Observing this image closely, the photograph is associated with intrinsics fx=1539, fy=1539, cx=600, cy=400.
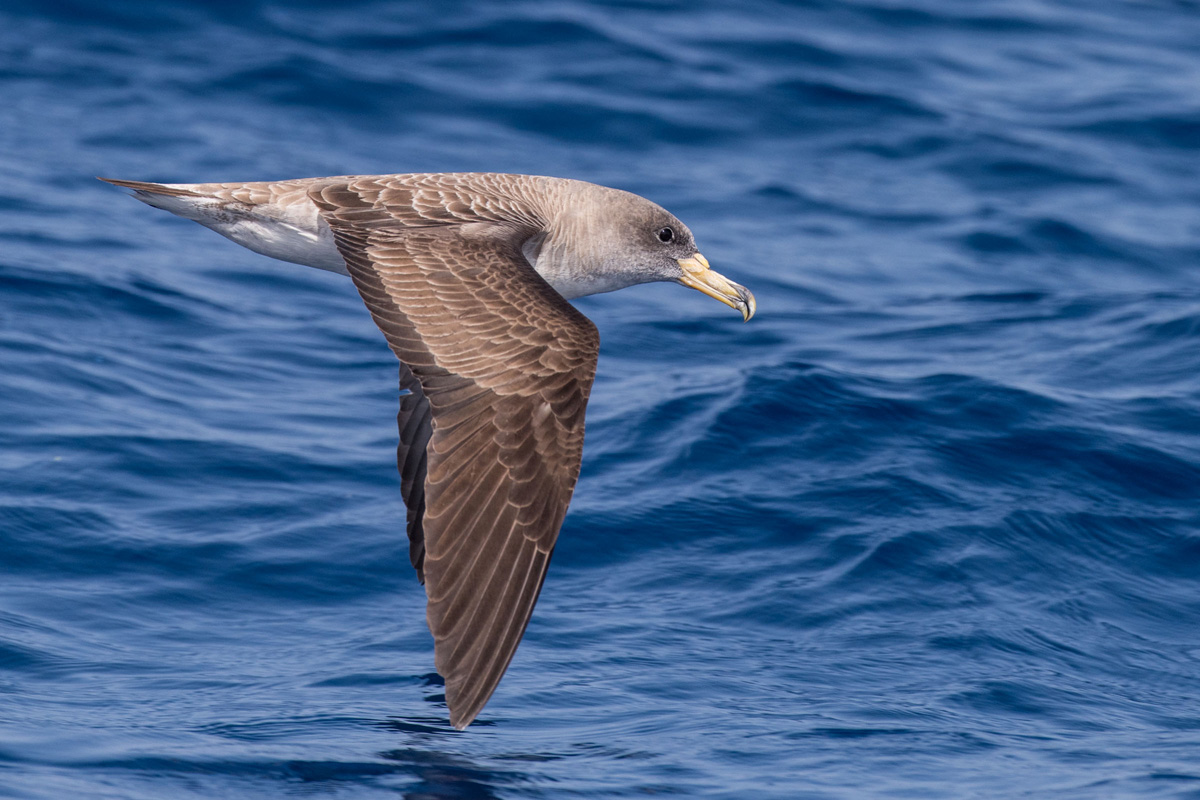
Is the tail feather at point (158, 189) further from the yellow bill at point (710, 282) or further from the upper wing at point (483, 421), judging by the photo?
the yellow bill at point (710, 282)

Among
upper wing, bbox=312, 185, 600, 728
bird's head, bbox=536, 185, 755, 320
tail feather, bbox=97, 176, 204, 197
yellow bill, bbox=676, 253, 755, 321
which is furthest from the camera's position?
yellow bill, bbox=676, 253, 755, 321

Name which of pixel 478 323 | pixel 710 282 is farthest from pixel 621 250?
pixel 478 323

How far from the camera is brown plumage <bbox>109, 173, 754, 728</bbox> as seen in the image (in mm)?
5762

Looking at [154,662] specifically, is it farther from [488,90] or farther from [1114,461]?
[488,90]

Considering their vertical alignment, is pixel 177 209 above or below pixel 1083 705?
above

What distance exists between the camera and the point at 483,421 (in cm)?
605

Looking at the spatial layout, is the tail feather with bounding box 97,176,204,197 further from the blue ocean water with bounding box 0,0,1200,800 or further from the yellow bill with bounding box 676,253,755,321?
the yellow bill with bounding box 676,253,755,321

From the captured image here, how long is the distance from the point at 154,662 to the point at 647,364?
191 inches

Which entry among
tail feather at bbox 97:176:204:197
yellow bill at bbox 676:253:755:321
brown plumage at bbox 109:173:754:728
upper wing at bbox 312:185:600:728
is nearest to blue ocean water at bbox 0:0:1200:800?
upper wing at bbox 312:185:600:728

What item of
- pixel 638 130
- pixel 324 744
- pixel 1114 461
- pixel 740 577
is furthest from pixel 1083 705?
pixel 638 130

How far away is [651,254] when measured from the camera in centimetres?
780

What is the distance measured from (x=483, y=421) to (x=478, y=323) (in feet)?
1.44

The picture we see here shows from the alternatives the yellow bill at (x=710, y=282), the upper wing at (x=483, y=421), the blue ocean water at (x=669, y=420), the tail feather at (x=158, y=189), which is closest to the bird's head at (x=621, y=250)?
→ the yellow bill at (x=710, y=282)

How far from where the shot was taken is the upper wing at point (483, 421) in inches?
224
